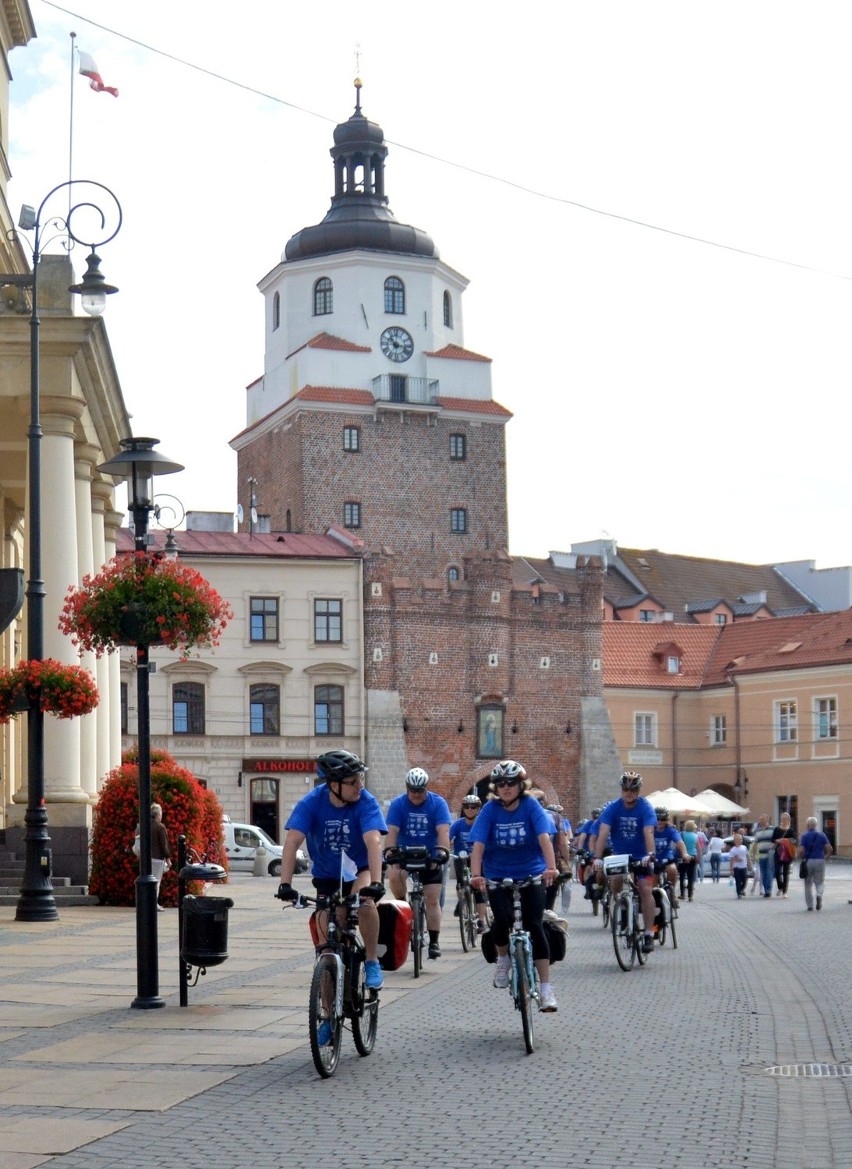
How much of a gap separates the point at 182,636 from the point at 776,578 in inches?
4090

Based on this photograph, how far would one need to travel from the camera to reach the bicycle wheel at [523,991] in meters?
10.5

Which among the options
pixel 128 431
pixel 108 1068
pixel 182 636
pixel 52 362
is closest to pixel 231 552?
pixel 128 431

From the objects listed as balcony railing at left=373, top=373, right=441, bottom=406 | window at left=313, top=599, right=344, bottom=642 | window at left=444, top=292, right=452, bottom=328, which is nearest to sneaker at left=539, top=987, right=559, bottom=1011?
window at left=313, top=599, right=344, bottom=642

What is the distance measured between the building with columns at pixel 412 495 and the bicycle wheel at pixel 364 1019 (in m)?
56.8

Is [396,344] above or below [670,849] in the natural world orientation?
above

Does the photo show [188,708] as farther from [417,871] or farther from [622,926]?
[622,926]

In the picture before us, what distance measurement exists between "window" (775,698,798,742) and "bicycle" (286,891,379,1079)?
65.7m

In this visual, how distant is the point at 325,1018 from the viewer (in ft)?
31.4

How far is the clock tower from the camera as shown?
258ft

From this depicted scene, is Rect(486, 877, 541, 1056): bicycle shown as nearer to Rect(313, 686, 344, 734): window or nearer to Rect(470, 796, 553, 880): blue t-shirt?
Rect(470, 796, 553, 880): blue t-shirt

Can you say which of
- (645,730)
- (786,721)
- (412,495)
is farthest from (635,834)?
(645,730)

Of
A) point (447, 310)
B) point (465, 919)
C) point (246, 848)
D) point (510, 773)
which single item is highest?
point (447, 310)

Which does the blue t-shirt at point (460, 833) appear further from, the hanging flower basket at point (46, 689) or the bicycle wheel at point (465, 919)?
the hanging flower basket at point (46, 689)

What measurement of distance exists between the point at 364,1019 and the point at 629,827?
740cm
